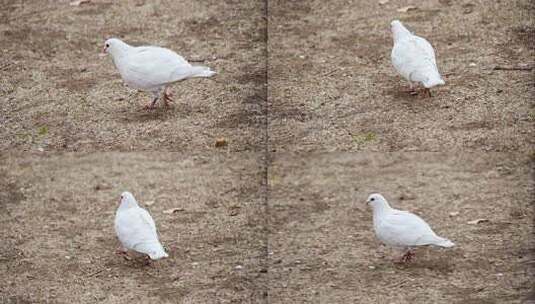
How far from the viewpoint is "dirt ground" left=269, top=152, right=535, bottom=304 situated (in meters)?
6.89

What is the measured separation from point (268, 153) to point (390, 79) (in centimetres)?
144

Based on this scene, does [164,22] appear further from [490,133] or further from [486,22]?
[490,133]

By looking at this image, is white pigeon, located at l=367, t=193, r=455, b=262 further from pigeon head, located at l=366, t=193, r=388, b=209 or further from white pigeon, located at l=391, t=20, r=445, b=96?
white pigeon, located at l=391, t=20, r=445, b=96

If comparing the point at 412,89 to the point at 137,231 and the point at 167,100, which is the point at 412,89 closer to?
the point at 167,100

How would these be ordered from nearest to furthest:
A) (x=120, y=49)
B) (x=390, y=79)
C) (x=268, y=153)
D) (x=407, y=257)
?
(x=407, y=257), (x=268, y=153), (x=120, y=49), (x=390, y=79)

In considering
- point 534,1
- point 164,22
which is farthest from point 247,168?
point 534,1

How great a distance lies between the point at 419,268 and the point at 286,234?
836 mm

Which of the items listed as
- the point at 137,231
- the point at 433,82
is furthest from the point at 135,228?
the point at 433,82

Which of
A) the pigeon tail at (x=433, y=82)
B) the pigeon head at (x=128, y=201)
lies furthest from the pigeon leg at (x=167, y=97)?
the pigeon head at (x=128, y=201)

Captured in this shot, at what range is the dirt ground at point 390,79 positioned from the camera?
28.3ft

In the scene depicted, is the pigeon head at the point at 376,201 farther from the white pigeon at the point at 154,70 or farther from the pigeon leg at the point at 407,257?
the white pigeon at the point at 154,70

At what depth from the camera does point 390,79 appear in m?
9.55

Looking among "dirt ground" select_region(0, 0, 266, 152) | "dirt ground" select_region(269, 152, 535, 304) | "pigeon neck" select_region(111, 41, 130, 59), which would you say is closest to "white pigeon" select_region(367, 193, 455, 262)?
"dirt ground" select_region(269, 152, 535, 304)

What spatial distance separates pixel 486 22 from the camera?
1039 cm
